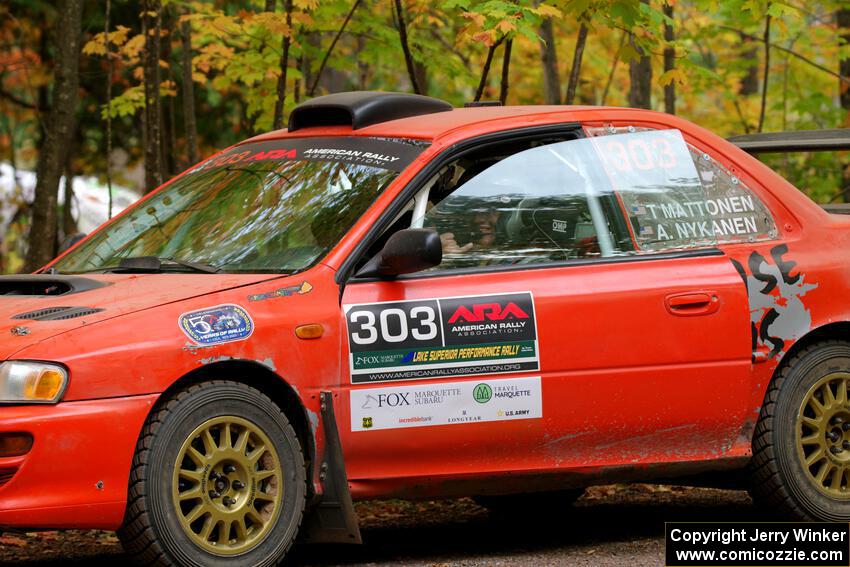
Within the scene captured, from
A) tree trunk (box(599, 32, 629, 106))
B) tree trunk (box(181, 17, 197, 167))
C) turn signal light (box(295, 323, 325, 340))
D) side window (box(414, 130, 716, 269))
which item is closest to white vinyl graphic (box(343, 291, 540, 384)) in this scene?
turn signal light (box(295, 323, 325, 340))

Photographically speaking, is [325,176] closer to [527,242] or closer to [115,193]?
[527,242]

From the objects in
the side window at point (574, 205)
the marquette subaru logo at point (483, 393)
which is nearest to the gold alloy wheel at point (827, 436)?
the side window at point (574, 205)

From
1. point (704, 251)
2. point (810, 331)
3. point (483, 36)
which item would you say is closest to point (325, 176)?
point (704, 251)

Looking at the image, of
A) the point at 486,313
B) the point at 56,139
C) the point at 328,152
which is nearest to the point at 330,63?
the point at 56,139

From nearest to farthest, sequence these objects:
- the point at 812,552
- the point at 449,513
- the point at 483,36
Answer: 1. the point at 812,552
2. the point at 449,513
3. the point at 483,36

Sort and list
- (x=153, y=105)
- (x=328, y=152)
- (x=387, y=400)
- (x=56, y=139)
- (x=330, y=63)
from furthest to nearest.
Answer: (x=330, y=63)
(x=153, y=105)
(x=56, y=139)
(x=328, y=152)
(x=387, y=400)

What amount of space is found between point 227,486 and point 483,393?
Answer: 1035 millimetres

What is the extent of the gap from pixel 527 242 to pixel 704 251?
0.80m

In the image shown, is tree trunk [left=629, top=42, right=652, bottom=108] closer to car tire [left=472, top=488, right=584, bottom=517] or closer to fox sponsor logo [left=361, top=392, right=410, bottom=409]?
car tire [left=472, top=488, right=584, bottom=517]

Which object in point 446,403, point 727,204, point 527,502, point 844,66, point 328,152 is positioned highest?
point 844,66

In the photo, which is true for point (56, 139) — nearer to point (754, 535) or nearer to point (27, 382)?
point (27, 382)

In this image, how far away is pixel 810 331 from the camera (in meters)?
5.84

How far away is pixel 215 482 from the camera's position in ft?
15.5

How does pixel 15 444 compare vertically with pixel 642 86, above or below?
below
